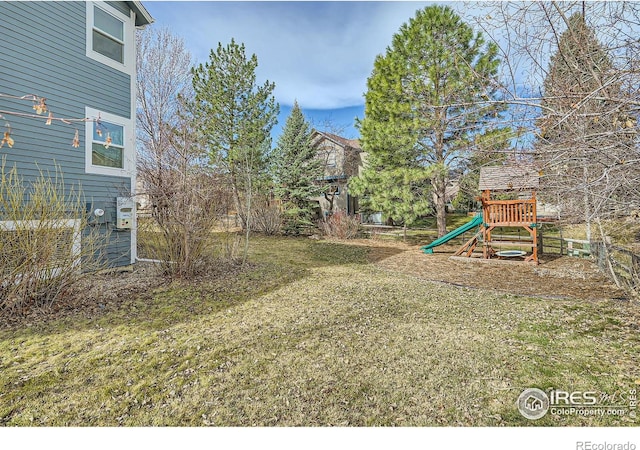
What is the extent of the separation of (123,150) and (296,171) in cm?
884

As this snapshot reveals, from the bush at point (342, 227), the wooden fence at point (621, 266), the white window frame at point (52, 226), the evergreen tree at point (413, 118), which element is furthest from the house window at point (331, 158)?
the white window frame at point (52, 226)

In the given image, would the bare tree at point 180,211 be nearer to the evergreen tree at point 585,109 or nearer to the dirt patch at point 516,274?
the dirt patch at point 516,274

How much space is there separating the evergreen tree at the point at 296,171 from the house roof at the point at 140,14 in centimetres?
827

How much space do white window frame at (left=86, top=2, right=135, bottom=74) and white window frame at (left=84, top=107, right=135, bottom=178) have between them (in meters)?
1.36

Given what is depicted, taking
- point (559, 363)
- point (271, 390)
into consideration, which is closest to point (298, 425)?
point (271, 390)

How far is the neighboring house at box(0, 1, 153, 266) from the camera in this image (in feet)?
20.3

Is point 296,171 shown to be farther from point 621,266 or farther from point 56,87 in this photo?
point 621,266

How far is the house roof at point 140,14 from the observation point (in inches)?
325

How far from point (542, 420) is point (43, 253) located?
6464mm

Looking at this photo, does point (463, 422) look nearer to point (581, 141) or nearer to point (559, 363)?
point (559, 363)

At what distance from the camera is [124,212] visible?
26.3 ft

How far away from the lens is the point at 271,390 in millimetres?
2766

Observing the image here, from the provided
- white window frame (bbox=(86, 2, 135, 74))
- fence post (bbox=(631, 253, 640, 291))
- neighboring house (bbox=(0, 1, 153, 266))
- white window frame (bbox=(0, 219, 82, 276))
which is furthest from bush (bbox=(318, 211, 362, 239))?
white window frame (bbox=(0, 219, 82, 276))

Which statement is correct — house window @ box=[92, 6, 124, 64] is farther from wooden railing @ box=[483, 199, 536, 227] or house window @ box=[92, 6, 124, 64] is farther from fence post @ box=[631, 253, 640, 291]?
fence post @ box=[631, 253, 640, 291]
